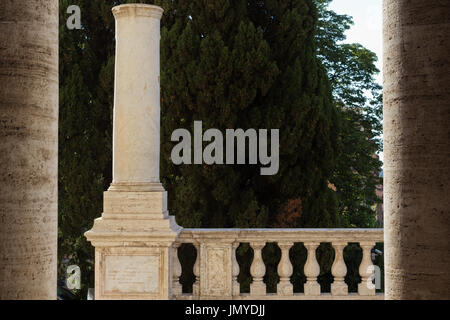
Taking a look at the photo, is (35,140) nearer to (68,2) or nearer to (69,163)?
(69,163)

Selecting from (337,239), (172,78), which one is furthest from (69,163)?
(337,239)

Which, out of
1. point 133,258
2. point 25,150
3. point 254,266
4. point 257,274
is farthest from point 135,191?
point 25,150

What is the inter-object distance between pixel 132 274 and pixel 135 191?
3.99 ft

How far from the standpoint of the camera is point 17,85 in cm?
367

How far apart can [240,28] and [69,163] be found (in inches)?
252

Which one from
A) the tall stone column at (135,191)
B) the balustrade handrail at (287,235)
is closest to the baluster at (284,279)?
the balustrade handrail at (287,235)

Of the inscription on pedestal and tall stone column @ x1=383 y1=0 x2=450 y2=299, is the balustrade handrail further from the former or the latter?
tall stone column @ x1=383 y1=0 x2=450 y2=299

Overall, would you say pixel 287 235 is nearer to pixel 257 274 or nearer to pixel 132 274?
pixel 257 274

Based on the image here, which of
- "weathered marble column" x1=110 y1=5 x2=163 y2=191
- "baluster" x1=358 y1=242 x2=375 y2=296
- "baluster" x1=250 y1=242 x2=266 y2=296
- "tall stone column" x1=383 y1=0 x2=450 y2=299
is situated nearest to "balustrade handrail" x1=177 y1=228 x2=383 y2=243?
"baluster" x1=250 y1=242 x2=266 y2=296

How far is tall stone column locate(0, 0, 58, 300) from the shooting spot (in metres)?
3.61

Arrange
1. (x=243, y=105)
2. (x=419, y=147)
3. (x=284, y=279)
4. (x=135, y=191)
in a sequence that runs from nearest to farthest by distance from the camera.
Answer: (x=419, y=147)
(x=135, y=191)
(x=284, y=279)
(x=243, y=105)

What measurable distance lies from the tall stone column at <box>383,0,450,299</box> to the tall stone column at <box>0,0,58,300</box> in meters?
2.28

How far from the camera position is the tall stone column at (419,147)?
3729 millimetres

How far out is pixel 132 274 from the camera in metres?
8.64
